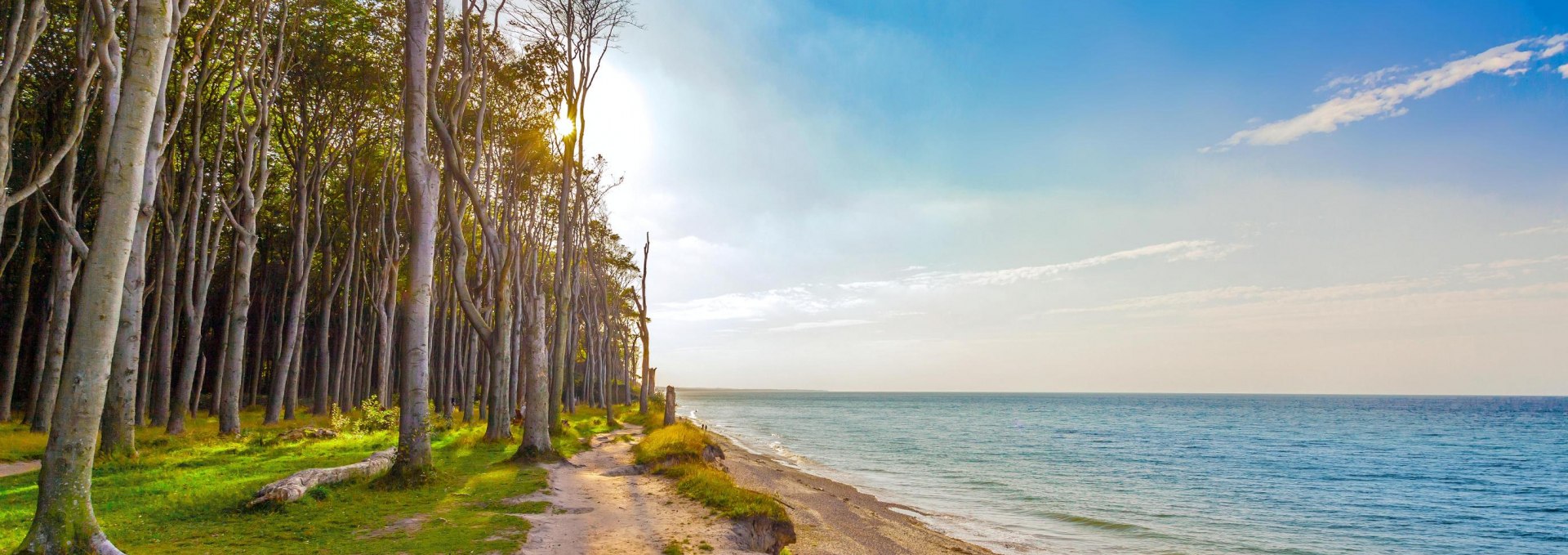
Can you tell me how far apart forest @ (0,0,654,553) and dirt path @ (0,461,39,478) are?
45.6 inches

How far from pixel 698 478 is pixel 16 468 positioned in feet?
42.5

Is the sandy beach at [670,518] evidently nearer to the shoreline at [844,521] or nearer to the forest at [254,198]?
the shoreline at [844,521]

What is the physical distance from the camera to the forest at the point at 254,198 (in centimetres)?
701

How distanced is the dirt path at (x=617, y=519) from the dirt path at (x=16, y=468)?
926cm

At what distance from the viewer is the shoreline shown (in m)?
14.1

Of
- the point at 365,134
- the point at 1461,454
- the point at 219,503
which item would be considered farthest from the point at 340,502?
the point at 1461,454

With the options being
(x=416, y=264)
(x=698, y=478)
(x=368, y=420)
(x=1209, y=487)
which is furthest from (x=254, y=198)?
(x=1209, y=487)

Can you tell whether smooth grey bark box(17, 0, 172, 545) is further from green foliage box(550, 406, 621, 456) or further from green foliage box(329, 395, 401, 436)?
green foliage box(329, 395, 401, 436)

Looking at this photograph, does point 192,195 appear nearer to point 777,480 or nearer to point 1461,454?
point 777,480

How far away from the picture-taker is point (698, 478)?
50.8 feet

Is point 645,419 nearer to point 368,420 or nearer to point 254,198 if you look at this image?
point 368,420

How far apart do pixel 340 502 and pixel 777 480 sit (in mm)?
13963

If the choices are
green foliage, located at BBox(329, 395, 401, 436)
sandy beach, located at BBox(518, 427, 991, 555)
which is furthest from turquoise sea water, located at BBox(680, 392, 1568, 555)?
green foliage, located at BBox(329, 395, 401, 436)

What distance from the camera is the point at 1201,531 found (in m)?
20.3
